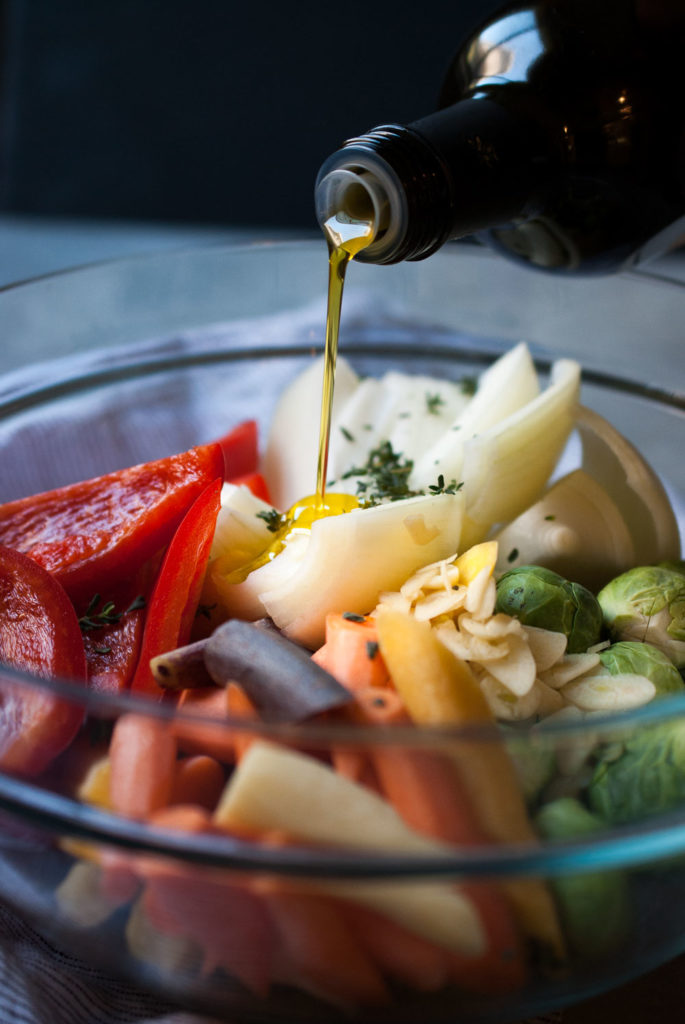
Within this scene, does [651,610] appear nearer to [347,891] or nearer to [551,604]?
[551,604]

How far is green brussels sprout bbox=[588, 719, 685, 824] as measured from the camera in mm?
746

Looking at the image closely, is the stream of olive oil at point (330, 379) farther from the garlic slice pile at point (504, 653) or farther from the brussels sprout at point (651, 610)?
the brussels sprout at point (651, 610)

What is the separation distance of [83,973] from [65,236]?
2.39m

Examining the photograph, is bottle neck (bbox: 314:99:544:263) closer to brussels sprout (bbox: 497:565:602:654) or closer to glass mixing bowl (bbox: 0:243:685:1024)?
brussels sprout (bbox: 497:565:602:654)

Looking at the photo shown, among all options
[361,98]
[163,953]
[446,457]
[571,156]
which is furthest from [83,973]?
[361,98]

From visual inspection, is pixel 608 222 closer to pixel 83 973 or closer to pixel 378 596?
pixel 378 596

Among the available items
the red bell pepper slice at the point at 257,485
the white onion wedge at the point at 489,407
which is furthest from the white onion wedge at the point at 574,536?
the red bell pepper slice at the point at 257,485

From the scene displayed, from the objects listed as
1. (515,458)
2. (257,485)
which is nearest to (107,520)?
(257,485)

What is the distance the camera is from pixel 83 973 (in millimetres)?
991

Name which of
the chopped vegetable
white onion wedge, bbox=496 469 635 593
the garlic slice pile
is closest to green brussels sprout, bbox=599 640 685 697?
the garlic slice pile

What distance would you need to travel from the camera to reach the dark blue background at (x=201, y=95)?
3.16 m

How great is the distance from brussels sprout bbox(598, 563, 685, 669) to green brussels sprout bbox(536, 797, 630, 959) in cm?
41

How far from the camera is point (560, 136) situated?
4.09 ft

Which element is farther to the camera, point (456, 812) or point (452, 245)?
point (452, 245)
